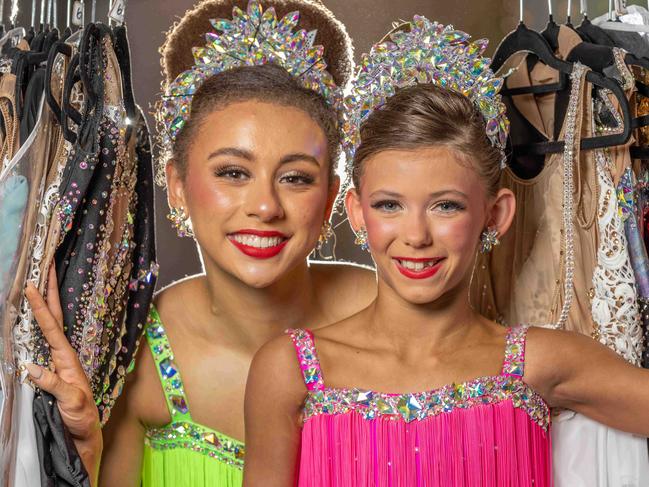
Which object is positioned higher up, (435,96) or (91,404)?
(435,96)

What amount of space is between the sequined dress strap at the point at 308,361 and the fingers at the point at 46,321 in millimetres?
441

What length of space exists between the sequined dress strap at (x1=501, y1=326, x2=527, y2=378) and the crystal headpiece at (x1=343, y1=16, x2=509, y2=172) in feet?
1.18

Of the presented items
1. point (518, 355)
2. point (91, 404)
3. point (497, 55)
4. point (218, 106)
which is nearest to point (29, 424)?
point (91, 404)

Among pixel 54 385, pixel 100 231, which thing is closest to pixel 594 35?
pixel 100 231

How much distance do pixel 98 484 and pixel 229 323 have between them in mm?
454

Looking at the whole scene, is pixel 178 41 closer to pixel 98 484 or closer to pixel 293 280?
pixel 293 280

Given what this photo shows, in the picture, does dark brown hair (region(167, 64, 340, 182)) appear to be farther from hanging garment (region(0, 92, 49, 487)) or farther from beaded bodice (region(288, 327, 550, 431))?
beaded bodice (region(288, 327, 550, 431))

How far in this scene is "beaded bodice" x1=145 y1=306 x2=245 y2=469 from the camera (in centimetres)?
232

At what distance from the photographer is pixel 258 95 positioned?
2184 mm

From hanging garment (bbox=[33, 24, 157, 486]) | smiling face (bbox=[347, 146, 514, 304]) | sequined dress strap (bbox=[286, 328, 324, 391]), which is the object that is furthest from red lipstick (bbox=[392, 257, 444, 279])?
hanging garment (bbox=[33, 24, 157, 486])

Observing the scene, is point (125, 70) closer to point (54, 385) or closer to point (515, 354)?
point (54, 385)

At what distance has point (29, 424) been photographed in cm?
193

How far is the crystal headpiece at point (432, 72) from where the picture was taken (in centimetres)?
199

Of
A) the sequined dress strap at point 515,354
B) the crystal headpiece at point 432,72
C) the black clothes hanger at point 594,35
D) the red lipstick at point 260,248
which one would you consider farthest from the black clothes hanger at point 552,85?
the red lipstick at point 260,248
